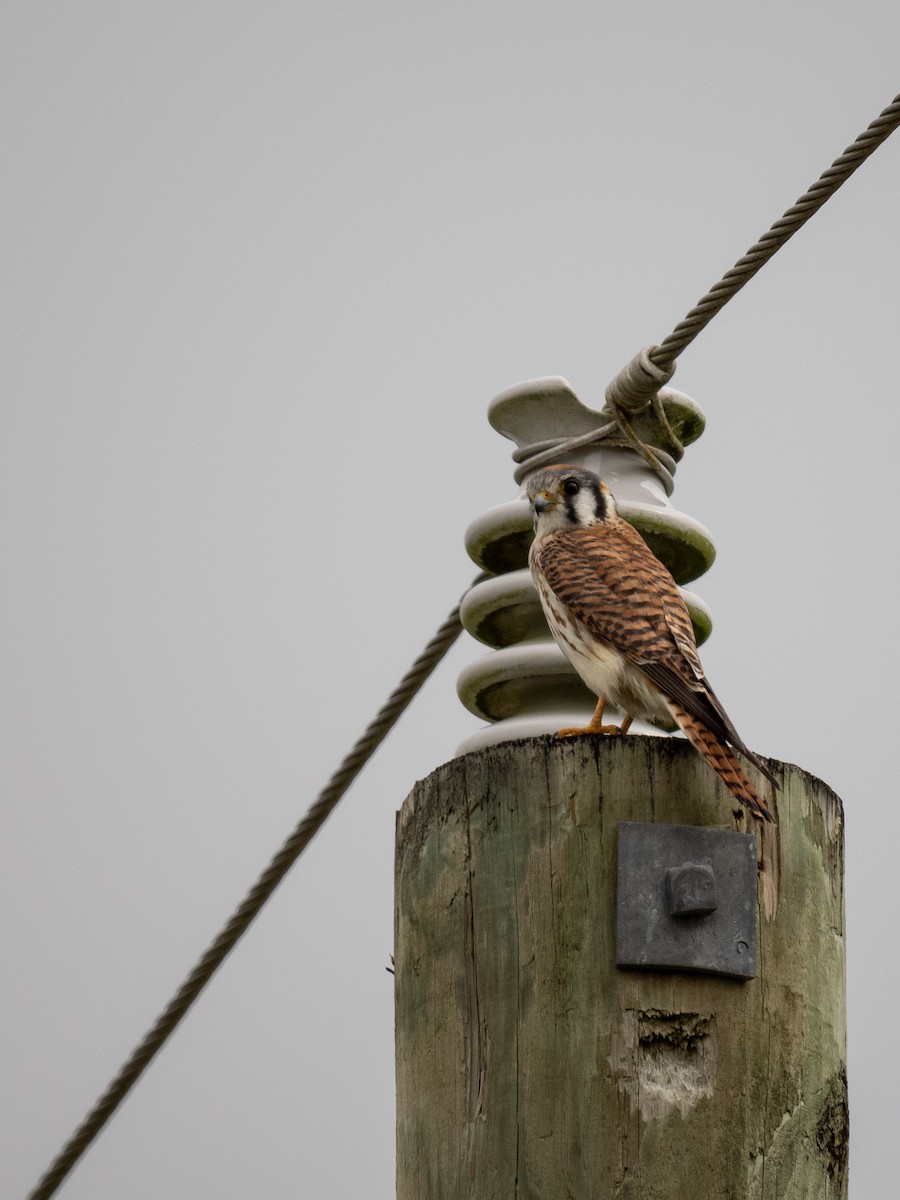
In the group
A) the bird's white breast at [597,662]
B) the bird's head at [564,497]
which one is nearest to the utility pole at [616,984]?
the bird's white breast at [597,662]

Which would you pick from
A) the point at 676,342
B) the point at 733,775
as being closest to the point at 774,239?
the point at 676,342

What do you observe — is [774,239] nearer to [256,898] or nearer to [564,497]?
[564,497]

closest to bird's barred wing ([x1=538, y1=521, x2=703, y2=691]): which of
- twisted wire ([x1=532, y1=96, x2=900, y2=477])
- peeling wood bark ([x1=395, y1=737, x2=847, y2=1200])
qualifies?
twisted wire ([x1=532, y1=96, x2=900, y2=477])

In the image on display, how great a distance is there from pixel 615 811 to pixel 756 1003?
0.40 meters

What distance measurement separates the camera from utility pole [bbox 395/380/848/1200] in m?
2.72

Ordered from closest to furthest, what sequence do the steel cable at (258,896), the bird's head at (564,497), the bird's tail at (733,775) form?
the bird's tail at (733,775)
the bird's head at (564,497)
the steel cable at (258,896)

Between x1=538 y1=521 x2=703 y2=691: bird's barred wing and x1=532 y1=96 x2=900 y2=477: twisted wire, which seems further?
x1=532 y1=96 x2=900 y2=477: twisted wire

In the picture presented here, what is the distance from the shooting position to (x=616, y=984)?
109 inches

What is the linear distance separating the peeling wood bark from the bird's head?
1.28 m

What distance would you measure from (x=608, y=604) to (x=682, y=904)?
157cm

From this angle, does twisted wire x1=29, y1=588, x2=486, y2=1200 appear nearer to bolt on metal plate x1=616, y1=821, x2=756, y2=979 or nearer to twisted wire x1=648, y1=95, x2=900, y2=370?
twisted wire x1=648, y1=95, x2=900, y2=370

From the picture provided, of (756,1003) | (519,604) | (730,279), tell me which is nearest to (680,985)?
(756,1003)

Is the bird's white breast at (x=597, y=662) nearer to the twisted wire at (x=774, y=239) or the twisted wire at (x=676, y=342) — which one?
the twisted wire at (x=676, y=342)

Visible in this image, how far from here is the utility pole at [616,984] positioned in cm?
272
